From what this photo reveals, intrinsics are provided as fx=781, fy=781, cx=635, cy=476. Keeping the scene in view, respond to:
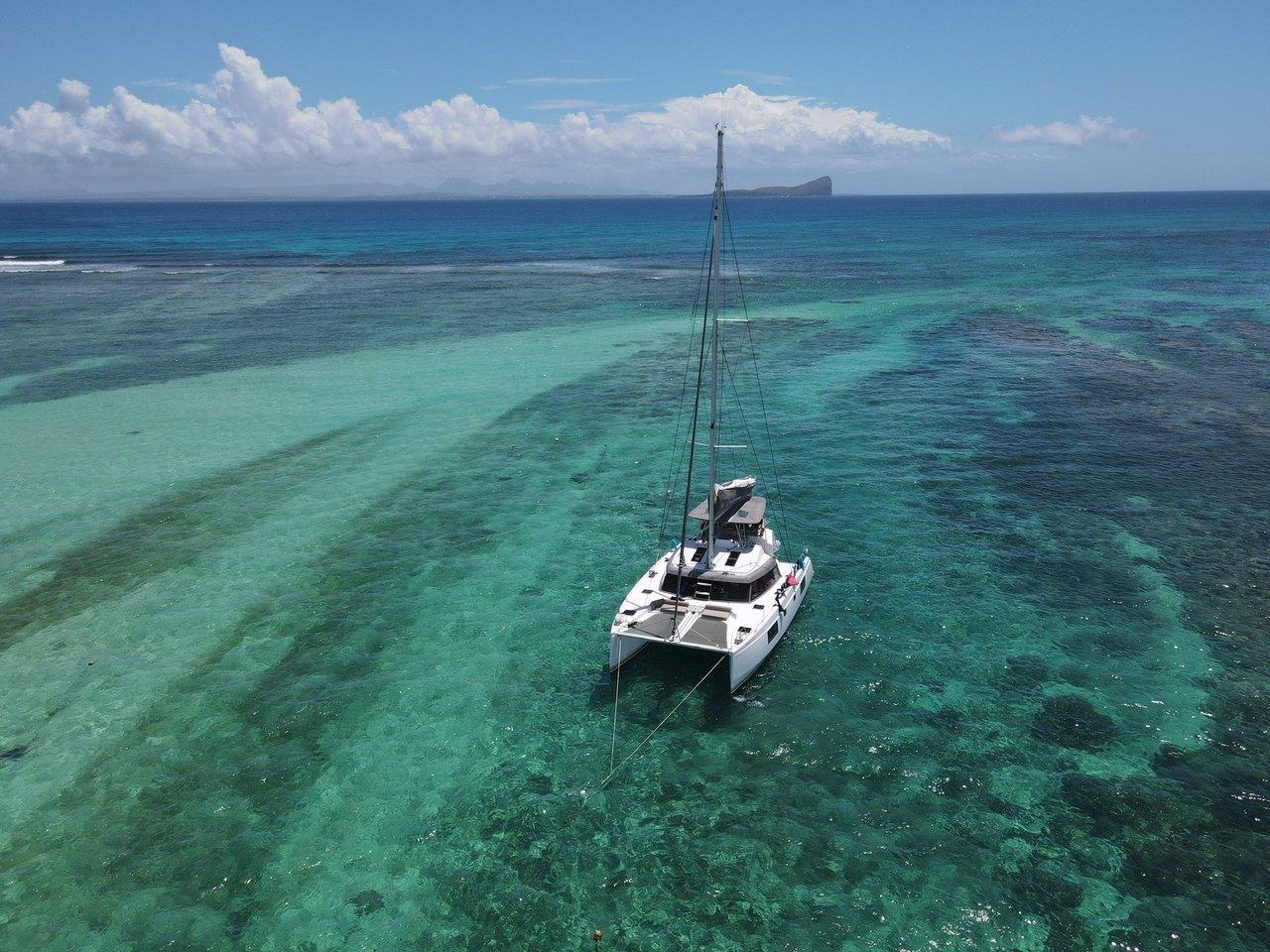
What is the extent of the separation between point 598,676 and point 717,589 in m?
4.87

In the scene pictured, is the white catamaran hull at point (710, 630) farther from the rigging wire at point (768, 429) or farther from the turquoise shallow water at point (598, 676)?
the rigging wire at point (768, 429)

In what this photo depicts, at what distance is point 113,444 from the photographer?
45.9 metres

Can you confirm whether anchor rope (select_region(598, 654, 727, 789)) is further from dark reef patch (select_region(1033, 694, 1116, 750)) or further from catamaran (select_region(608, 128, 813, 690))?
dark reef patch (select_region(1033, 694, 1116, 750))

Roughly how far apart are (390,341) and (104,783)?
57884 millimetres

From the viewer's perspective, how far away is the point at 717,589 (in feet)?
85.9

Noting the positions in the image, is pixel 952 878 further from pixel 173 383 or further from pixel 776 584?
pixel 173 383

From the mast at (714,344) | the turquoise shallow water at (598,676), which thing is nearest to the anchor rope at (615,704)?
the turquoise shallow water at (598,676)

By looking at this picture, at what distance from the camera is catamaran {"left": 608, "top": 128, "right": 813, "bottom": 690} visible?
24141mm

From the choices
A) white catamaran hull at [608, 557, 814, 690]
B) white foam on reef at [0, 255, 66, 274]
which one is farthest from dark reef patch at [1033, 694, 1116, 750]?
white foam on reef at [0, 255, 66, 274]

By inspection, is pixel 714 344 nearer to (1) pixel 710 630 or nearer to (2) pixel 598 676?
(1) pixel 710 630

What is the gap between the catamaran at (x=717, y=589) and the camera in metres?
24.1

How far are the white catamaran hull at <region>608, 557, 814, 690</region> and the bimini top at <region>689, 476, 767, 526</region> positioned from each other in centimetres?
298

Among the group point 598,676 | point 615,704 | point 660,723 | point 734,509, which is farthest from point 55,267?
point 660,723

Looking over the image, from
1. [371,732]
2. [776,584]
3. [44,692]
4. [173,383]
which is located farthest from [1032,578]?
[173,383]
